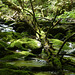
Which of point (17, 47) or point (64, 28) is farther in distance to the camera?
point (64, 28)

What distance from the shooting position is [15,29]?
1256 centimetres

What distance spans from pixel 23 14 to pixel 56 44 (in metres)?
3.04

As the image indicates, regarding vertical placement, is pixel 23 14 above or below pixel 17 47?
above

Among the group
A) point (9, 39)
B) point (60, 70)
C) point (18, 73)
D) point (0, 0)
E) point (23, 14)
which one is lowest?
point (9, 39)

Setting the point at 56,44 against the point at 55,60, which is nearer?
the point at 55,60

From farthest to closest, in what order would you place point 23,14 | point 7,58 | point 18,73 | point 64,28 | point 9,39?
point 64,28 → point 9,39 → point 23,14 → point 7,58 → point 18,73

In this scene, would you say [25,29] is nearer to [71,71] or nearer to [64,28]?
[64,28]

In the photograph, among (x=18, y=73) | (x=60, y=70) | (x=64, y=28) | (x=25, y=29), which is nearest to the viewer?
(x=18, y=73)

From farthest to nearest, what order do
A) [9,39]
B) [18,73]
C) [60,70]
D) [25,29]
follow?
[25,29] < [9,39] < [60,70] < [18,73]

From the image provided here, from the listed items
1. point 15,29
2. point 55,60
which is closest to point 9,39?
point 15,29

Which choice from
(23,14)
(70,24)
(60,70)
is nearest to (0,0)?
(23,14)

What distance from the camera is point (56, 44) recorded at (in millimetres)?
6512

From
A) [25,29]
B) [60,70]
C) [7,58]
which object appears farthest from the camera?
[25,29]

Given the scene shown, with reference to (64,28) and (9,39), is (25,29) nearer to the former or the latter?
(9,39)
